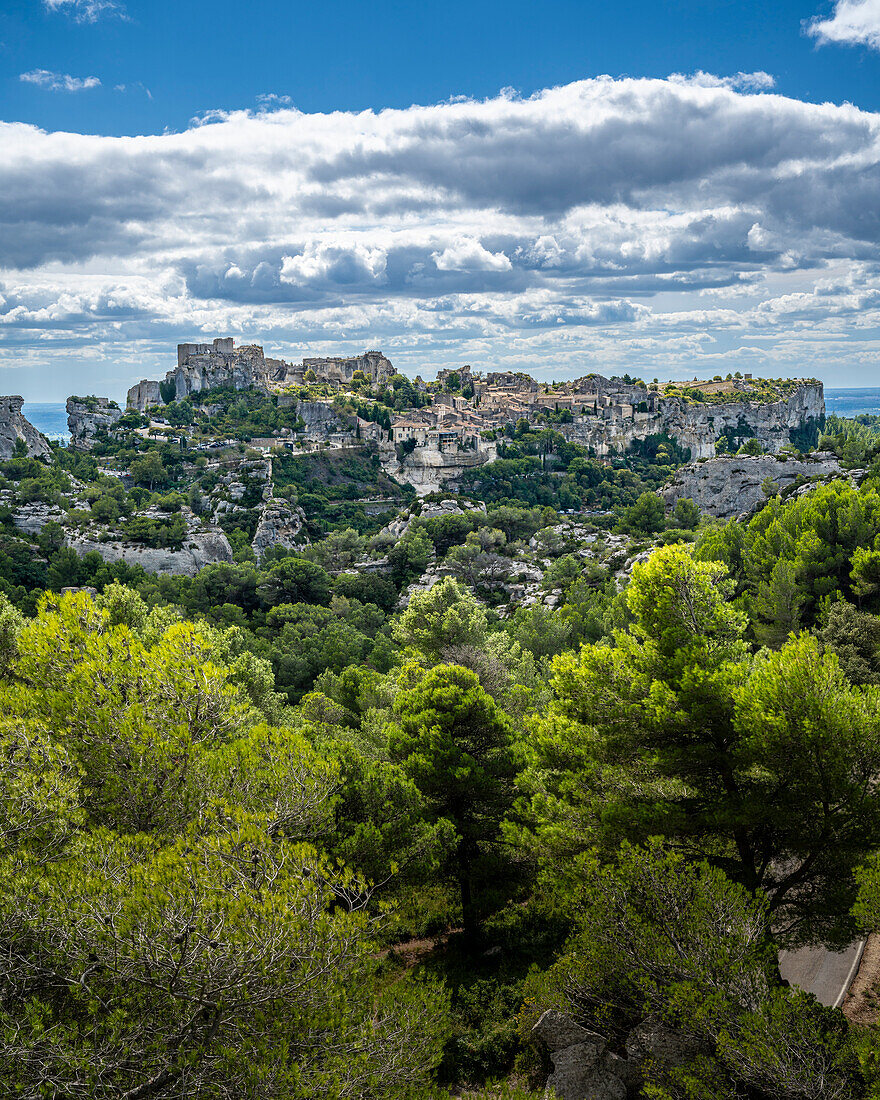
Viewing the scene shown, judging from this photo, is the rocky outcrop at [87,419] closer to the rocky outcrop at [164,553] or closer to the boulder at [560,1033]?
the rocky outcrop at [164,553]

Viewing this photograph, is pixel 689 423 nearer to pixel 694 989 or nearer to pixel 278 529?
pixel 278 529

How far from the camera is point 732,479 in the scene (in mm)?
63688

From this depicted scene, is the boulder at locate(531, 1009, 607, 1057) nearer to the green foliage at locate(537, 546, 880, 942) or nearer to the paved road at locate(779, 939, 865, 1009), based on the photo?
the green foliage at locate(537, 546, 880, 942)

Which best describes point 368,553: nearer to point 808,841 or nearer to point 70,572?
point 70,572

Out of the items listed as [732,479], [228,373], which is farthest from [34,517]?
[228,373]

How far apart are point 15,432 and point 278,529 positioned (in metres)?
37.6

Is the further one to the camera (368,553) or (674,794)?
(368,553)

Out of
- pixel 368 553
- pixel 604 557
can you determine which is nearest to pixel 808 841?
pixel 604 557

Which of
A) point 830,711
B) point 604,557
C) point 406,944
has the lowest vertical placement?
point 406,944

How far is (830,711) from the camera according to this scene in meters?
9.11

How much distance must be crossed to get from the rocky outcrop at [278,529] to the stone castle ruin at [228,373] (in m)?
49.6

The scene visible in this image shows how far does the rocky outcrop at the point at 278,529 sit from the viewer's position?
67.5m

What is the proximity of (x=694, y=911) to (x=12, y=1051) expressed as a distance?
708 cm

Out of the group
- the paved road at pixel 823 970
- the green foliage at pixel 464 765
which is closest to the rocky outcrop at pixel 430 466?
the green foliage at pixel 464 765
